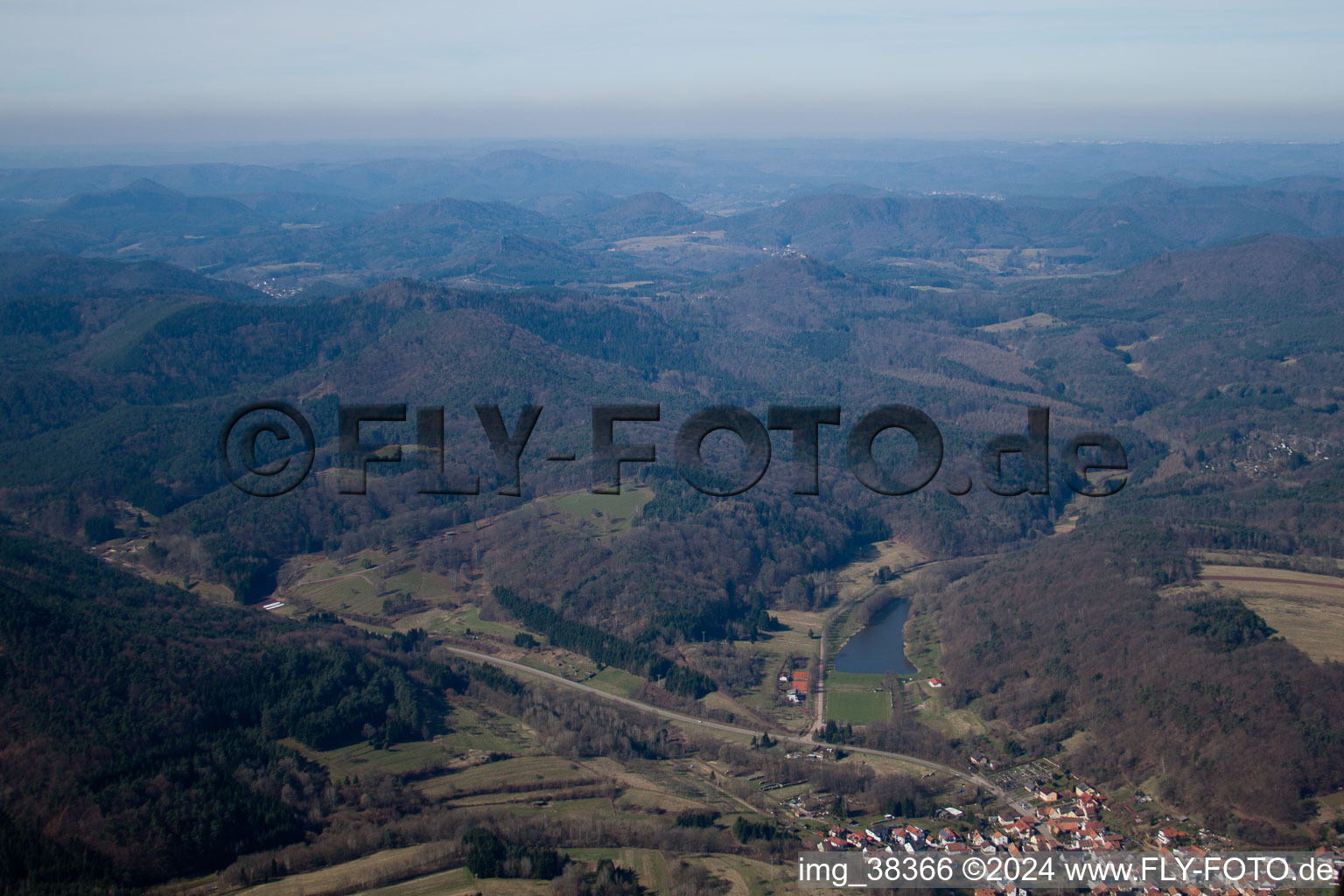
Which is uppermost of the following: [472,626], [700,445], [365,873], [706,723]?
[700,445]

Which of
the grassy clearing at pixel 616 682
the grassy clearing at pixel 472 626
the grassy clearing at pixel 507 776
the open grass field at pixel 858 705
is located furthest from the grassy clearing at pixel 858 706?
the grassy clearing at pixel 472 626

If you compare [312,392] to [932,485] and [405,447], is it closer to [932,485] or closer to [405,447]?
[405,447]

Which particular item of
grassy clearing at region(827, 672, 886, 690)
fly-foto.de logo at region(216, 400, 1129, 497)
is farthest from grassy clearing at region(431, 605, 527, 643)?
grassy clearing at region(827, 672, 886, 690)

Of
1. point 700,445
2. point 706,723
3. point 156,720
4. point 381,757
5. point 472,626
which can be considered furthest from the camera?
point 472,626

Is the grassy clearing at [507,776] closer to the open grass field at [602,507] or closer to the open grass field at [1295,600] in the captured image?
the open grass field at [602,507]

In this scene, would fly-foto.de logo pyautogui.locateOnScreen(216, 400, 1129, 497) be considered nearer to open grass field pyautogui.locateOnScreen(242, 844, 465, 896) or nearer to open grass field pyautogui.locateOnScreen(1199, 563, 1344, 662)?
open grass field pyautogui.locateOnScreen(1199, 563, 1344, 662)

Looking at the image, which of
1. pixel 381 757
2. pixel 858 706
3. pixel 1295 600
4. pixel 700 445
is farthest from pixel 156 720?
pixel 1295 600

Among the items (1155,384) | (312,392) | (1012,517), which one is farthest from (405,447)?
(1155,384)

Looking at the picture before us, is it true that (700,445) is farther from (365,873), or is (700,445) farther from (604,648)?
(365,873)
